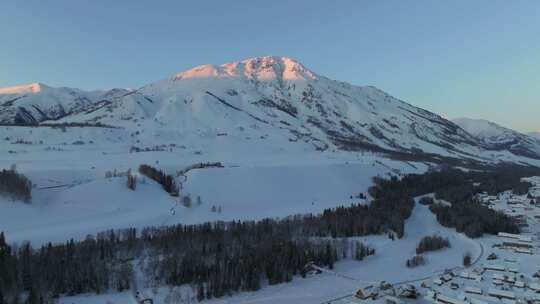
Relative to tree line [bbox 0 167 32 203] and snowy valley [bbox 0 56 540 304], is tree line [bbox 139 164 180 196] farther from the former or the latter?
tree line [bbox 0 167 32 203]

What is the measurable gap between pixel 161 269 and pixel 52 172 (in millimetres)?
58524

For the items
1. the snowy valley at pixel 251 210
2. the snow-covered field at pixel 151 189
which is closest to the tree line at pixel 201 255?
the snowy valley at pixel 251 210

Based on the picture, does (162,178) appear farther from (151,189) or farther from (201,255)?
(201,255)

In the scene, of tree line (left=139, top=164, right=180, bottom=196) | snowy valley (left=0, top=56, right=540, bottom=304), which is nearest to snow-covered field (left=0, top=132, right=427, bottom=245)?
snowy valley (left=0, top=56, right=540, bottom=304)

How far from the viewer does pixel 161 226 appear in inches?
2837

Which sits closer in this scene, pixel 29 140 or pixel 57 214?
pixel 57 214

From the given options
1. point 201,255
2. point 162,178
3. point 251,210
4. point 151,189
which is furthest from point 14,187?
point 251,210

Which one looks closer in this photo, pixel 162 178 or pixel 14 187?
pixel 14 187

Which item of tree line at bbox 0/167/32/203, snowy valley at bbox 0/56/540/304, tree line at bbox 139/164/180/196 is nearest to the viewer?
snowy valley at bbox 0/56/540/304

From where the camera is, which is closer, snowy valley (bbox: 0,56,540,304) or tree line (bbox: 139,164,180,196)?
snowy valley (bbox: 0,56,540,304)

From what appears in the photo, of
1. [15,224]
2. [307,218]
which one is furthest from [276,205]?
[15,224]

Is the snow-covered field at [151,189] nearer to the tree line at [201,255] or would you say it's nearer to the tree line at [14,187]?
the tree line at [14,187]

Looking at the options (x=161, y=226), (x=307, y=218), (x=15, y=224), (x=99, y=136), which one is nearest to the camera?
(x=15, y=224)

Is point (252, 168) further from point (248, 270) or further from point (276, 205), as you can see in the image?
point (248, 270)
